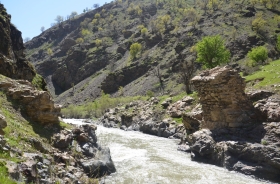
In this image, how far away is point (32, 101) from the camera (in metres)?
22.2

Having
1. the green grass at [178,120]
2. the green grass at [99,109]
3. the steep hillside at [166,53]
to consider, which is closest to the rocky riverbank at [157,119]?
the green grass at [178,120]

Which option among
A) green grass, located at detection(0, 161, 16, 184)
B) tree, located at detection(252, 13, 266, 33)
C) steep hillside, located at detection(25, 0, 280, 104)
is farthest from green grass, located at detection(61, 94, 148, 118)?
green grass, located at detection(0, 161, 16, 184)

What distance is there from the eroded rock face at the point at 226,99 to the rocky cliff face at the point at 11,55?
23421mm

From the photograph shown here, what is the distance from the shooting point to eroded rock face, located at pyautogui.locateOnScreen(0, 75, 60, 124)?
21812 mm

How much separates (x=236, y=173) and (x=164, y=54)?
128495mm

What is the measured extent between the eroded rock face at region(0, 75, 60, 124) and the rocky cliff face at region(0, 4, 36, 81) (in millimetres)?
8727

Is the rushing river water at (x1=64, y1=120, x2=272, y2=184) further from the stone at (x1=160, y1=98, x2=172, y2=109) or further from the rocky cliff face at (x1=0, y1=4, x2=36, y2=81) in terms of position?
the stone at (x1=160, y1=98, x2=172, y2=109)

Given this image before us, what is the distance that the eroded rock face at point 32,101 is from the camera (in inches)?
859

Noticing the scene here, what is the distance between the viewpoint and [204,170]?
2508 cm

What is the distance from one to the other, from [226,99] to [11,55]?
3004 cm

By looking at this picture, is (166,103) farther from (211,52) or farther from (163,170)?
(163,170)

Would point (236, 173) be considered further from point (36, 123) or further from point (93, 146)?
point (36, 123)

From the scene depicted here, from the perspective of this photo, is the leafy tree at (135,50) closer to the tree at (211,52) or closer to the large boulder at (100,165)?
the tree at (211,52)

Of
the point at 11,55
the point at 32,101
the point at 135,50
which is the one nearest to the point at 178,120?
the point at 11,55
